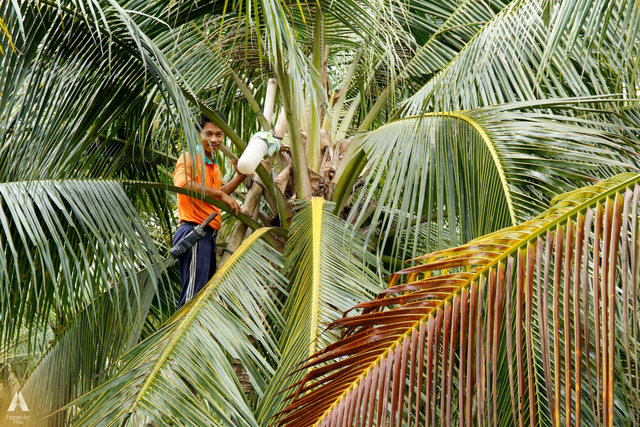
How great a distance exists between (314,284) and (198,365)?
52 cm

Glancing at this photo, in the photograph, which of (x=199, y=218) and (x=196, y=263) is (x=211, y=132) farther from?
(x=196, y=263)

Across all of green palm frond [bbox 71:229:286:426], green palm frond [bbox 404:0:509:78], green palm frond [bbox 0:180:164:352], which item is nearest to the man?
green palm frond [bbox 0:180:164:352]

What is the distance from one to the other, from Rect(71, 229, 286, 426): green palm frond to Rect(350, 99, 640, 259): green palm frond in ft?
2.13

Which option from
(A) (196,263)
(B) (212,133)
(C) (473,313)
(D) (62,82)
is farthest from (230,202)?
(C) (473,313)

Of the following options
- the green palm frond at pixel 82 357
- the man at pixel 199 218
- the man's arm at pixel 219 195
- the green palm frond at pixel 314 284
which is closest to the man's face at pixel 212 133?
the man at pixel 199 218

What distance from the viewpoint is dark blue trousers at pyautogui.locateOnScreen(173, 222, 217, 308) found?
2.99m

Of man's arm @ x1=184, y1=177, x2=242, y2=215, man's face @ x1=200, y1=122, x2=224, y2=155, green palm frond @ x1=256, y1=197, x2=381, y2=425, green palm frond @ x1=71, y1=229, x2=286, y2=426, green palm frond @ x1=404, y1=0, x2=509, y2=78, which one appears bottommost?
green palm frond @ x1=71, y1=229, x2=286, y2=426

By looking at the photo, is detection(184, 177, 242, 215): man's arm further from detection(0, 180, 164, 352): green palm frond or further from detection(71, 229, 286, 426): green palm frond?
detection(71, 229, 286, 426): green palm frond

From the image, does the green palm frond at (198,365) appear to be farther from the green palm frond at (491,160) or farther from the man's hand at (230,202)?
the green palm frond at (491,160)

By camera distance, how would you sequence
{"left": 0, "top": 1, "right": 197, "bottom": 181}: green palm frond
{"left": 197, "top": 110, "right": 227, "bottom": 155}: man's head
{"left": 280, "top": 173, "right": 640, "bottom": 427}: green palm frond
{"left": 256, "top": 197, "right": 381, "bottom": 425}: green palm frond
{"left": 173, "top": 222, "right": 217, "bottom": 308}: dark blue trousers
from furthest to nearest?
{"left": 197, "top": 110, "right": 227, "bottom": 155}: man's head → {"left": 173, "top": 222, "right": 217, "bottom": 308}: dark blue trousers → {"left": 0, "top": 1, "right": 197, "bottom": 181}: green palm frond → {"left": 256, "top": 197, "right": 381, "bottom": 425}: green palm frond → {"left": 280, "top": 173, "right": 640, "bottom": 427}: green palm frond

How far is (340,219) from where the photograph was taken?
2.91m

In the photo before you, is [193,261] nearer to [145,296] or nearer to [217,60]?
[145,296]

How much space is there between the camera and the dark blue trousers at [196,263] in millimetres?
2988

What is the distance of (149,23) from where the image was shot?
2.94 meters
